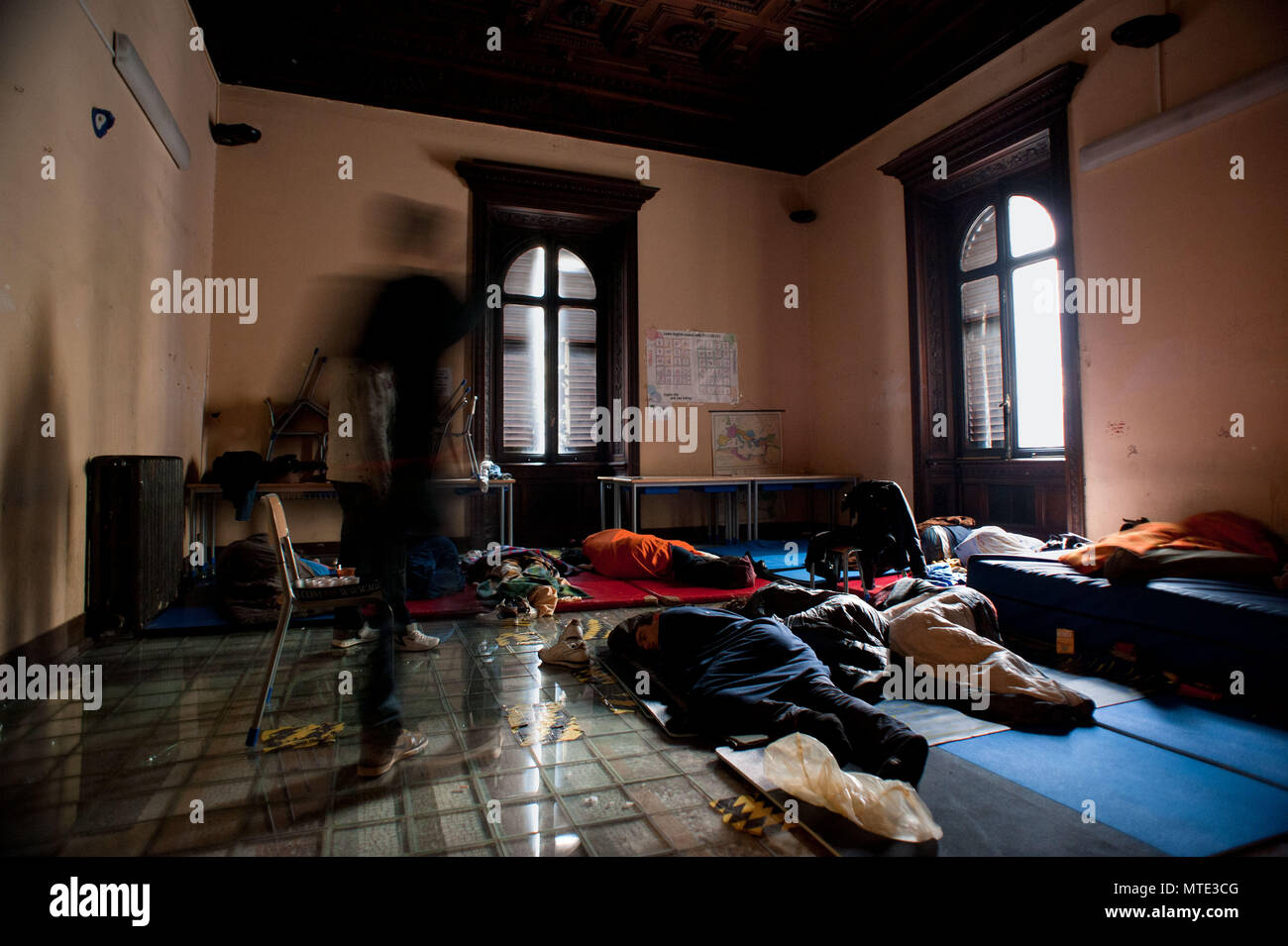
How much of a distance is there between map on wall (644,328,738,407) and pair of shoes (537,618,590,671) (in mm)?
4400

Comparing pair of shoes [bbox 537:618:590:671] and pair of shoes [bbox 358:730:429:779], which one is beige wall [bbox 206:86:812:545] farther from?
pair of shoes [bbox 358:730:429:779]

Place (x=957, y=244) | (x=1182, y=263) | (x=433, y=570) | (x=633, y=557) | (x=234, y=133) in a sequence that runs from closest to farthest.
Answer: (x=1182, y=263), (x=433, y=570), (x=633, y=557), (x=234, y=133), (x=957, y=244)

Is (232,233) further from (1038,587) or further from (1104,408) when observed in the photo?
(1104,408)

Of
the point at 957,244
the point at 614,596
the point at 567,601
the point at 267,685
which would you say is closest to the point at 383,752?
the point at 267,685

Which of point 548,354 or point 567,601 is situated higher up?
point 548,354

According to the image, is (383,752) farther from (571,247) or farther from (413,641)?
(571,247)

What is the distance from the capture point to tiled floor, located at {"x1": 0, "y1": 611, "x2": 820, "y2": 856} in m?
1.46

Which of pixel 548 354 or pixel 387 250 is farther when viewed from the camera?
pixel 548 354

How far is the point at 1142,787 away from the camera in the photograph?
1.74m

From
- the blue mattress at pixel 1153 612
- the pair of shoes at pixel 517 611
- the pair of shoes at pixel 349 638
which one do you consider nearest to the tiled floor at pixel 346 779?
the pair of shoes at pixel 349 638

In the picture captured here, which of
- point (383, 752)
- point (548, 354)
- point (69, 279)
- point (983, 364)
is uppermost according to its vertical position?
point (548, 354)

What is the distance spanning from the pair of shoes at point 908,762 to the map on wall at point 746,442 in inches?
220

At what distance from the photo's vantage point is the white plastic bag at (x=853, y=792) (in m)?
1.44

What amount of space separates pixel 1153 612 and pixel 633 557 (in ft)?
10.1
